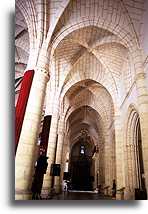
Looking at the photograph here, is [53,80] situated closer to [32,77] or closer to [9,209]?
[32,77]

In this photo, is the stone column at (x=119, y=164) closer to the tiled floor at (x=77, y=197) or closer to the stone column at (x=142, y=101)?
the tiled floor at (x=77, y=197)

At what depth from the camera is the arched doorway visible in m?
14.0

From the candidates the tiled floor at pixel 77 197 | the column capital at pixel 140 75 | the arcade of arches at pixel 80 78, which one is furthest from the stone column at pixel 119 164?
the column capital at pixel 140 75

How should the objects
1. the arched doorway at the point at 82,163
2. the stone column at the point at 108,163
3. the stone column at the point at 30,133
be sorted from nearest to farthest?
the stone column at the point at 30,133
the arched doorway at the point at 82,163
the stone column at the point at 108,163

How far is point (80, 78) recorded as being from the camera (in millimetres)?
12984

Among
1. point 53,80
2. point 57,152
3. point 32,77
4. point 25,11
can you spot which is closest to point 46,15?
point 25,11

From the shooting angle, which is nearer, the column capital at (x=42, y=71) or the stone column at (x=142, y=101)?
the stone column at (x=142, y=101)

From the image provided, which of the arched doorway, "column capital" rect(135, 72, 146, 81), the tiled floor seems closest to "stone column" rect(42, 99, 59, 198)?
the tiled floor

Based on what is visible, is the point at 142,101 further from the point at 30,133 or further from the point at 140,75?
the point at 30,133

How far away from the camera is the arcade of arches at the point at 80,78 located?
21.0ft

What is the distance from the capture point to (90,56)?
39.3 feet

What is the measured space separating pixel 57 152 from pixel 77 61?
5.30 meters

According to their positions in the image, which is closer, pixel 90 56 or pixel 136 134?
pixel 136 134

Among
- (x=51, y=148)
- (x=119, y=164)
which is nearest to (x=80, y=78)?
(x=51, y=148)
